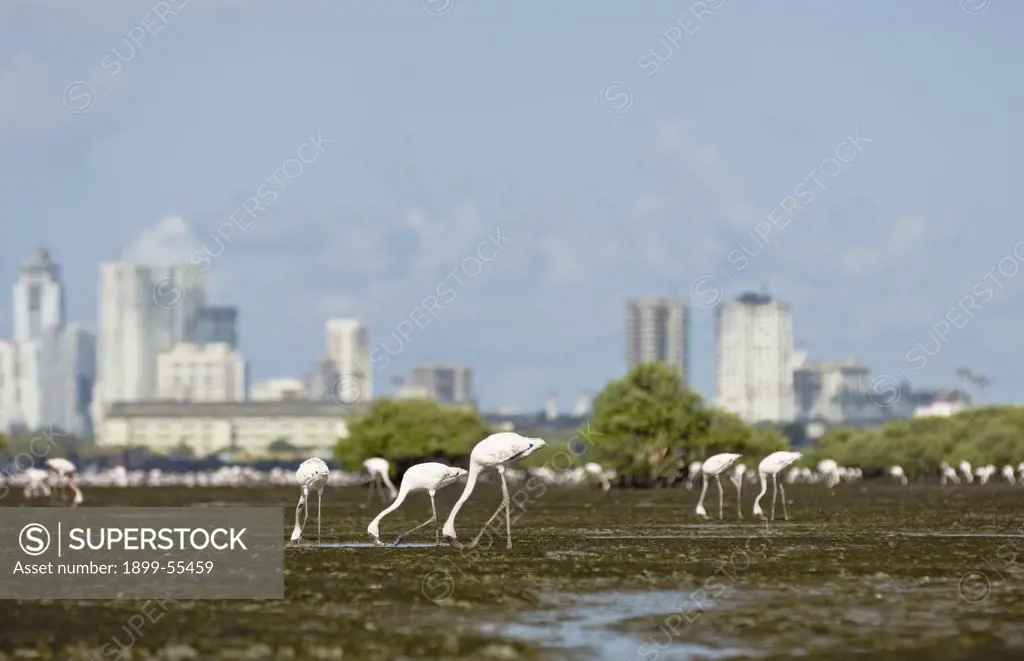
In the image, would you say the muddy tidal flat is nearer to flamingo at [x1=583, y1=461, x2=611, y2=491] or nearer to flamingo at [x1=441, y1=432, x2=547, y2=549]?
flamingo at [x1=441, y1=432, x2=547, y2=549]

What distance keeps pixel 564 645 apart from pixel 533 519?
124 ft

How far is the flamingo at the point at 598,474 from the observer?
13088 cm

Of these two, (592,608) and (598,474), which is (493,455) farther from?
(598,474)

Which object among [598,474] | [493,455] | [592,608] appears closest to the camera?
[592,608]

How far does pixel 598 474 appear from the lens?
13225cm

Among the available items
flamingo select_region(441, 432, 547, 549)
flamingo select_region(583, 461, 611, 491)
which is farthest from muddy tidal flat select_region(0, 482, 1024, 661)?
flamingo select_region(583, 461, 611, 491)

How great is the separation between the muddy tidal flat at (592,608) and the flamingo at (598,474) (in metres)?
84.2

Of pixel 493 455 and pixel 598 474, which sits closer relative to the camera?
pixel 493 455

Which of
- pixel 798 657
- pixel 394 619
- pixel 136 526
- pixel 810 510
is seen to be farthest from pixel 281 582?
pixel 810 510

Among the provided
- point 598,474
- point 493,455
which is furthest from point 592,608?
point 598,474

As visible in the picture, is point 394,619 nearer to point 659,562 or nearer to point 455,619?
point 455,619

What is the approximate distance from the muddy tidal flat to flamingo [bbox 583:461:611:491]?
8421 centimetres

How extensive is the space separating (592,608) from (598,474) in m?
103

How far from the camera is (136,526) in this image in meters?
53.7
